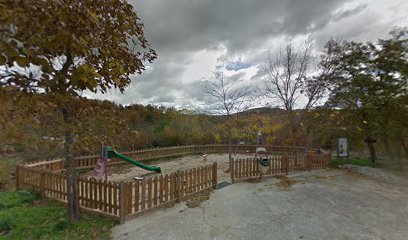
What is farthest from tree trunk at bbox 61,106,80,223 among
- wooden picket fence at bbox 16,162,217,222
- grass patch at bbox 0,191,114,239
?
wooden picket fence at bbox 16,162,217,222

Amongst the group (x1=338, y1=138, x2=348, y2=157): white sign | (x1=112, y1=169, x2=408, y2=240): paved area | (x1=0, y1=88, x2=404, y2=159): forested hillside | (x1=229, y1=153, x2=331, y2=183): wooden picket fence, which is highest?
(x1=0, y1=88, x2=404, y2=159): forested hillside

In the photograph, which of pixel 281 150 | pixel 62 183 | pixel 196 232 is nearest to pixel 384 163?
pixel 281 150

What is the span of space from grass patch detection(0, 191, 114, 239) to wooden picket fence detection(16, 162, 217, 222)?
27cm

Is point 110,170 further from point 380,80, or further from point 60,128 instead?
point 380,80

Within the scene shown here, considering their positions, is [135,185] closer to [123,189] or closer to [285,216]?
[123,189]

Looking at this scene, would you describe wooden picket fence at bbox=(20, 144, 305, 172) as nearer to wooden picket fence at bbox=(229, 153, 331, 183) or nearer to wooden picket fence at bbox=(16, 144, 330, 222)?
wooden picket fence at bbox=(16, 144, 330, 222)

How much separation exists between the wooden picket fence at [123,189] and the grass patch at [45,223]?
274 millimetres

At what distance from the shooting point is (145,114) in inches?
874

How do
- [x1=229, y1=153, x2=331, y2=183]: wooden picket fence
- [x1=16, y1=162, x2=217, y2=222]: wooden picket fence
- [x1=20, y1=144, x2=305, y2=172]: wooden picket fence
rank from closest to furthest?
[x1=16, y1=162, x2=217, y2=222]: wooden picket fence
[x1=229, y1=153, x2=331, y2=183]: wooden picket fence
[x1=20, y1=144, x2=305, y2=172]: wooden picket fence

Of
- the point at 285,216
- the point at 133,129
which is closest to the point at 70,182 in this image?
the point at 285,216

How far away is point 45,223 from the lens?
184 inches

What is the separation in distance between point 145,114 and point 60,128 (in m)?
18.8

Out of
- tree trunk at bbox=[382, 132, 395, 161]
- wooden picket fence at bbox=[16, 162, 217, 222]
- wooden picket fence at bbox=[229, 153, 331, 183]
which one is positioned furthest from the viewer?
tree trunk at bbox=[382, 132, 395, 161]

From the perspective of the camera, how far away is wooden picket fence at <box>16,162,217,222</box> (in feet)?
15.6
